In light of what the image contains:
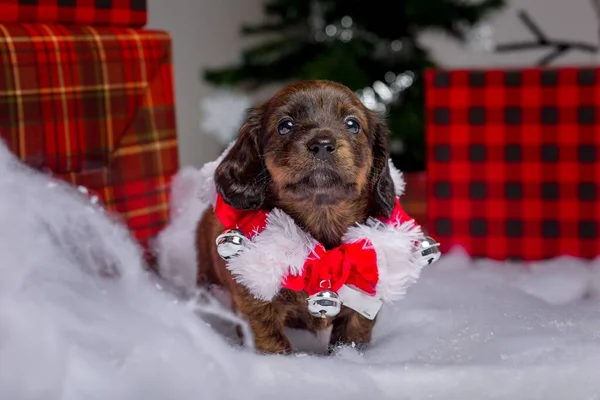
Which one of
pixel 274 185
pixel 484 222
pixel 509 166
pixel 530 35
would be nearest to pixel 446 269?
pixel 484 222

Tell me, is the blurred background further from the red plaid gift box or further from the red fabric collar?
the red fabric collar

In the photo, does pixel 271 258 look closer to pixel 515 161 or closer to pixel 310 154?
pixel 310 154

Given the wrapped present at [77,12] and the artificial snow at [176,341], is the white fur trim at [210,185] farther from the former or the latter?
the wrapped present at [77,12]

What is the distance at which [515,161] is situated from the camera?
2139 mm

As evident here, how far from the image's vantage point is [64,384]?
3.39ft

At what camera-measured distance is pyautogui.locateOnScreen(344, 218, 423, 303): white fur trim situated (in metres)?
1.36

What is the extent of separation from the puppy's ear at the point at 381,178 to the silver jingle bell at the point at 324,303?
206 mm

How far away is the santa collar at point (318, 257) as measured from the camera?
4.27 ft

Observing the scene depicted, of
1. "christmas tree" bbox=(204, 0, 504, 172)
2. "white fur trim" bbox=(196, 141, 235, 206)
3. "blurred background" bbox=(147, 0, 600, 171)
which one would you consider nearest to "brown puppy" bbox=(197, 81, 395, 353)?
"white fur trim" bbox=(196, 141, 235, 206)

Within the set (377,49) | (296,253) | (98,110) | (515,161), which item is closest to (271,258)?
(296,253)

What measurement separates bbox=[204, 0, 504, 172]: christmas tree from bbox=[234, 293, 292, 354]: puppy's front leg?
1.79 metres

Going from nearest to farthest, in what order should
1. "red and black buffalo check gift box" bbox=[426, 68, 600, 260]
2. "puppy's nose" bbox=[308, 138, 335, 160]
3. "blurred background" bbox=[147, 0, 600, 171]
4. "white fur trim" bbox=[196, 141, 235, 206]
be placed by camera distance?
"puppy's nose" bbox=[308, 138, 335, 160] → "white fur trim" bbox=[196, 141, 235, 206] → "red and black buffalo check gift box" bbox=[426, 68, 600, 260] → "blurred background" bbox=[147, 0, 600, 171]

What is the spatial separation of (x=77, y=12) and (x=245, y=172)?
82 centimetres

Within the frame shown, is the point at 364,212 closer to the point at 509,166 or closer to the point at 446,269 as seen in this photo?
the point at 446,269
